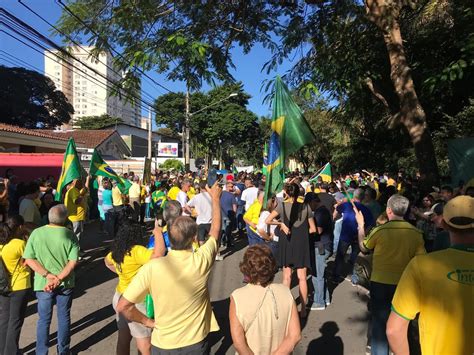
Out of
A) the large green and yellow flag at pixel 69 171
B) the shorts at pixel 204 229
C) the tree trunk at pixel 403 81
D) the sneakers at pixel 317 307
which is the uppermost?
the tree trunk at pixel 403 81

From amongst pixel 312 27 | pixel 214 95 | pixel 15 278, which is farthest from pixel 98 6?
pixel 214 95

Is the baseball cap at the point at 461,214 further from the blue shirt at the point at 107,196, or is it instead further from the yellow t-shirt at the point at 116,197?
the blue shirt at the point at 107,196

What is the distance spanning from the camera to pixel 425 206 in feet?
23.3

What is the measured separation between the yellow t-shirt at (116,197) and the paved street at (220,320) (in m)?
3.14

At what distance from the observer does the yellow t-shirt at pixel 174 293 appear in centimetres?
283

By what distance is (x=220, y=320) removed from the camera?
5.54 m

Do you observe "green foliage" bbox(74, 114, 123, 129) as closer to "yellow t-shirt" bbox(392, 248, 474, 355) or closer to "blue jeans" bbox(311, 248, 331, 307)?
"blue jeans" bbox(311, 248, 331, 307)

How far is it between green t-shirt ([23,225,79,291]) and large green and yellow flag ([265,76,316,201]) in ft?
7.71

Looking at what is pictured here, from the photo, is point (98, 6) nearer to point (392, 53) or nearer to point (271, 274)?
point (392, 53)

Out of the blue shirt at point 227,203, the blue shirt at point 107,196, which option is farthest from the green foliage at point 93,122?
the blue shirt at point 227,203

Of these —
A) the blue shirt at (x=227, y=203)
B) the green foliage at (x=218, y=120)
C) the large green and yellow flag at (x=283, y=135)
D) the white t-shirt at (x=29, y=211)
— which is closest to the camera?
the large green and yellow flag at (x=283, y=135)

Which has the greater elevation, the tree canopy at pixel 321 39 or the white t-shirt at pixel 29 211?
the tree canopy at pixel 321 39

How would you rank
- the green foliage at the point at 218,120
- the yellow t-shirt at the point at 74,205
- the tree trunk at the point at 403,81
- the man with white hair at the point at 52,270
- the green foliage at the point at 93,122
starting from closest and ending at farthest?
the man with white hair at the point at 52,270, the tree trunk at the point at 403,81, the yellow t-shirt at the point at 74,205, the green foliage at the point at 218,120, the green foliage at the point at 93,122

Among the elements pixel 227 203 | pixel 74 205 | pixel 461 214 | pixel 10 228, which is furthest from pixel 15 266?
pixel 227 203
